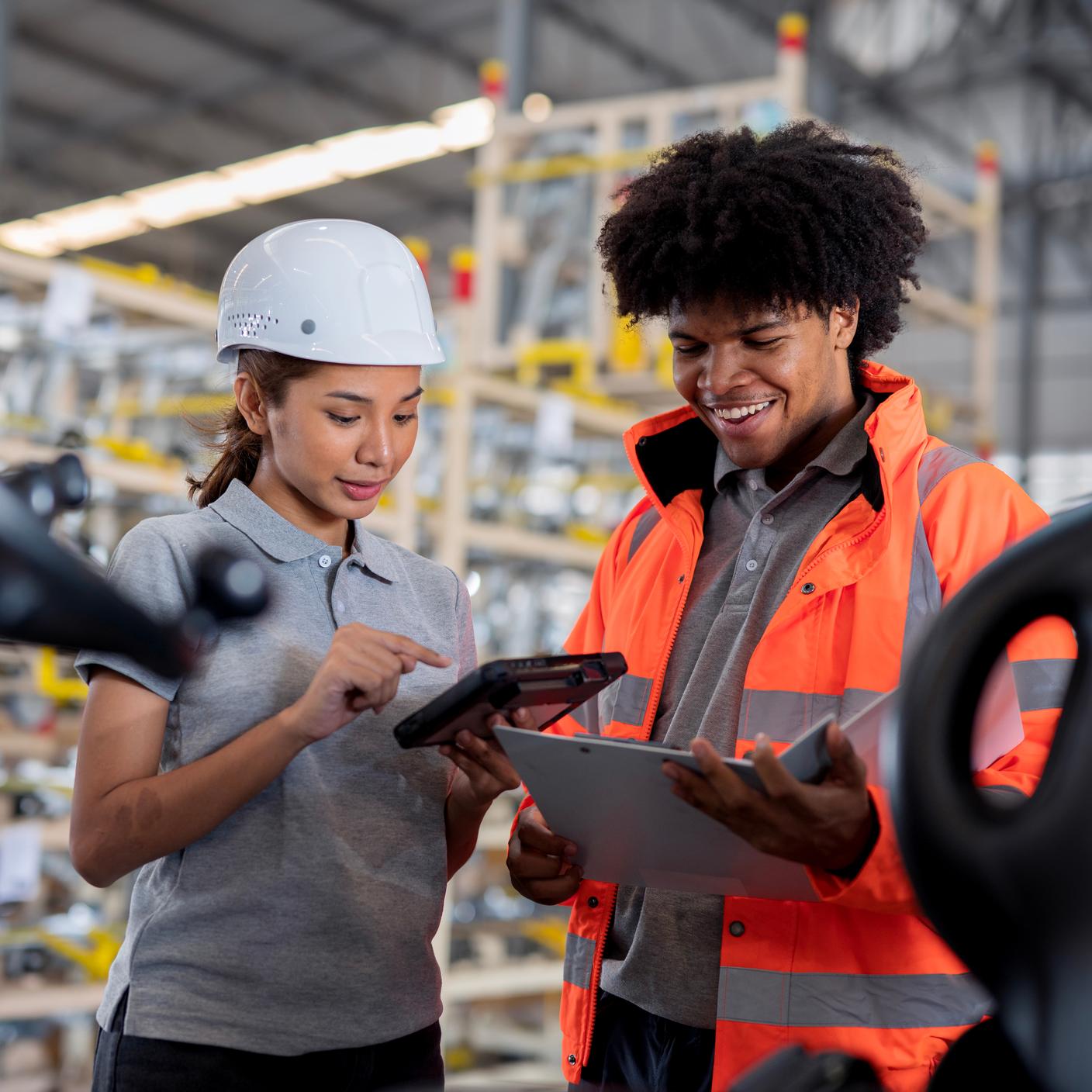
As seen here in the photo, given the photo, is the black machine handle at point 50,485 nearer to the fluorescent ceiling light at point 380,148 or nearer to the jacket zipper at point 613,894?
the jacket zipper at point 613,894

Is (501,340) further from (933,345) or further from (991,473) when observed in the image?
(933,345)

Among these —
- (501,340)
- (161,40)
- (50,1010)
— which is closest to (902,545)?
(50,1010)

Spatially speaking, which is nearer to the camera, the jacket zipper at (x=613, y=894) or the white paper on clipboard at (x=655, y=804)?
the white paper on clipboard at (x=655, y=804)

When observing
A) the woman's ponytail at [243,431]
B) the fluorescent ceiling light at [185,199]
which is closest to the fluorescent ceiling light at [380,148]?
the fluorescent ceiling light at [185,199]

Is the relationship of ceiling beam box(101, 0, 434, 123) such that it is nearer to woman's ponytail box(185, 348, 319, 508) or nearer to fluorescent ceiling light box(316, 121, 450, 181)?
fluorescent ceiling light box(316, 121, 450, 181)

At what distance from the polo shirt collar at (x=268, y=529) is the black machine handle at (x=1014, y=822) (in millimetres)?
1079

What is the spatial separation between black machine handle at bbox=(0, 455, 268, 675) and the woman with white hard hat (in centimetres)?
64

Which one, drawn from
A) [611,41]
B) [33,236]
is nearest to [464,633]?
[611,41]

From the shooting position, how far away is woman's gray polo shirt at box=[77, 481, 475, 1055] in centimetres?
151

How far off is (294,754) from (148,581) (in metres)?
0.27

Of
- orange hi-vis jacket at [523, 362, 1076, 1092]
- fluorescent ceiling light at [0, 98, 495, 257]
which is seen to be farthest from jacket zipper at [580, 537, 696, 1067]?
fluorescent ceiling light at [0, 98, 495, 257]

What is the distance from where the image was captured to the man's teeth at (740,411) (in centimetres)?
175

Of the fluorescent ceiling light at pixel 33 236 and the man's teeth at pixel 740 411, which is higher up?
the fluorescent ceiling light at pixel 33 236

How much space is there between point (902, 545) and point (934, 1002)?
529 millimetres
